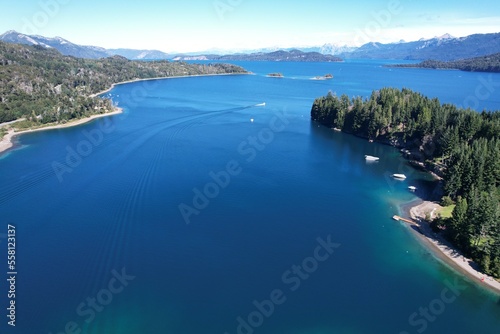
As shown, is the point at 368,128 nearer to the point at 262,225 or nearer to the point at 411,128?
the point at 411,128

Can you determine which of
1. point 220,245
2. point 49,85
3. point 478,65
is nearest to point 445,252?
point 220,245

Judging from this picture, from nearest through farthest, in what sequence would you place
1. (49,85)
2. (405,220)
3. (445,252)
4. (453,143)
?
1. (445,252)
2. (405,220)
3. (453,143)
4. (49,85)

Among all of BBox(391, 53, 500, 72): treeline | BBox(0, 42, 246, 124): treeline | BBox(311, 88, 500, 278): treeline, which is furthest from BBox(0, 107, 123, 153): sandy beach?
BBox(391, 53, 500, 72): treeline

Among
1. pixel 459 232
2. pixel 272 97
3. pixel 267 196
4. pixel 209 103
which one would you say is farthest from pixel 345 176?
pixel 272 97

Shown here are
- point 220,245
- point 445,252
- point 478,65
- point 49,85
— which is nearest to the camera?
point 445,252

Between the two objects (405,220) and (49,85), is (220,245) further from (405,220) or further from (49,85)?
(49,85)

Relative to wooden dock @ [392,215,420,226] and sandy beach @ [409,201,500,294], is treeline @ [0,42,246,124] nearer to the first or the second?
wooden dock @ [392,215,420,226]

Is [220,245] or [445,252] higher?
[220,245]
